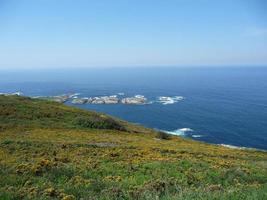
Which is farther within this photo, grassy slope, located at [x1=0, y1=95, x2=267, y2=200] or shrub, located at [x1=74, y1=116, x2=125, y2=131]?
shrub, located at [x1=74, y1=116, x2=125, y2=131]

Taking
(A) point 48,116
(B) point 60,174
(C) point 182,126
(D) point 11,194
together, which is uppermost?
(D) point 11,194

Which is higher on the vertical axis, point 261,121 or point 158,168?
point 158,168

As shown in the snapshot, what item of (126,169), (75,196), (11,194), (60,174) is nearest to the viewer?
(11,194)

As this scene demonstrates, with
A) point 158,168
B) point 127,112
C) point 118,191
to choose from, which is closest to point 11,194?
point 118,191

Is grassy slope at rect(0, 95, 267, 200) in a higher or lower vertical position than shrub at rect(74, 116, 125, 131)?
higher

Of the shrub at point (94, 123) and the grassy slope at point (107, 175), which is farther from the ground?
the grassy slope at point (107, 175)

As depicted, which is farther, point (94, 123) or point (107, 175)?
point (94, 123)

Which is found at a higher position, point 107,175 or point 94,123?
point 107,175

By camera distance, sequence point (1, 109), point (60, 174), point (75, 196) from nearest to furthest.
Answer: point (75, 196) < point (60, 174) < point (1, 109)

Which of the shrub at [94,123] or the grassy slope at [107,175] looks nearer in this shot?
the grassy slope at [107,175]

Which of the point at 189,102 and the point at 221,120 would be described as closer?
the point at 221,120

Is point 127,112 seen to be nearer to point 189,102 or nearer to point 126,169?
point 189,102

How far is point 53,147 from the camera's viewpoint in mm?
26250

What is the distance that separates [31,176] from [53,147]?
12647 mm
